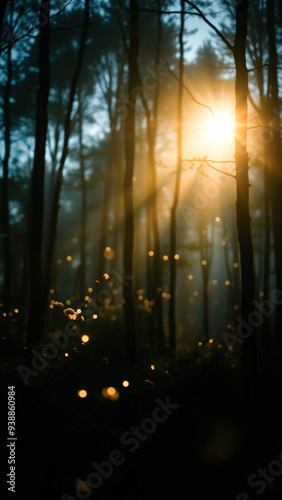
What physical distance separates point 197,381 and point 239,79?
5374 millimetres

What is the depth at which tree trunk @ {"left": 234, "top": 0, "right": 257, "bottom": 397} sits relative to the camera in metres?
6.39

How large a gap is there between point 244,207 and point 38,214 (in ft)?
14.3

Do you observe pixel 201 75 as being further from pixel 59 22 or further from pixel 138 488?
pixel 138 488

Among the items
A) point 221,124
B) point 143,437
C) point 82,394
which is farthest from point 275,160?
point 82,394

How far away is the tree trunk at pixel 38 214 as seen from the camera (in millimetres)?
7997

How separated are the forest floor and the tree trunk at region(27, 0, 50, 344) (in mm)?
1766

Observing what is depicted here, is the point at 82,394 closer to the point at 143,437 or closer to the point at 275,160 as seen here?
the point at 143,437

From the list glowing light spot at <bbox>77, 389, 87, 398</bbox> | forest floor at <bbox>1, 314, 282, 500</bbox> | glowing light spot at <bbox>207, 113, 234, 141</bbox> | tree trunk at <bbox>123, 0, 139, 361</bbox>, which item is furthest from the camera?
tree trunk at <bbox>123, 0, 139, 361</bbox>

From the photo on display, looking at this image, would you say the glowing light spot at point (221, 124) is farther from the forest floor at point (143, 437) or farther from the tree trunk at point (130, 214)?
the forest floor at point (143, 437)

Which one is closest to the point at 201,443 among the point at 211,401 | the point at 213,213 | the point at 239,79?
the point at 211,401

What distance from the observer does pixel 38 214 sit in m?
8.24

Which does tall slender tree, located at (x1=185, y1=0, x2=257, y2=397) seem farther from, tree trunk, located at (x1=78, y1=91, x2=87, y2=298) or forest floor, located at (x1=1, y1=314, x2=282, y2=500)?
tree trunk, located at (x1=78, y1=91, x2=87, y2=298)

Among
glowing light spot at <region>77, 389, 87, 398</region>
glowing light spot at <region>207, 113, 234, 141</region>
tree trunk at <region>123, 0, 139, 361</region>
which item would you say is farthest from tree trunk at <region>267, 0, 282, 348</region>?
glowing light spot at <region>77, 389, 87, 398</region>

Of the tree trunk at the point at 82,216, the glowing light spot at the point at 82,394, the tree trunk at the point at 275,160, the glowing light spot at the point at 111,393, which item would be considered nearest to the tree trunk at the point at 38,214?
the glowing light spot at the point at 111,393
